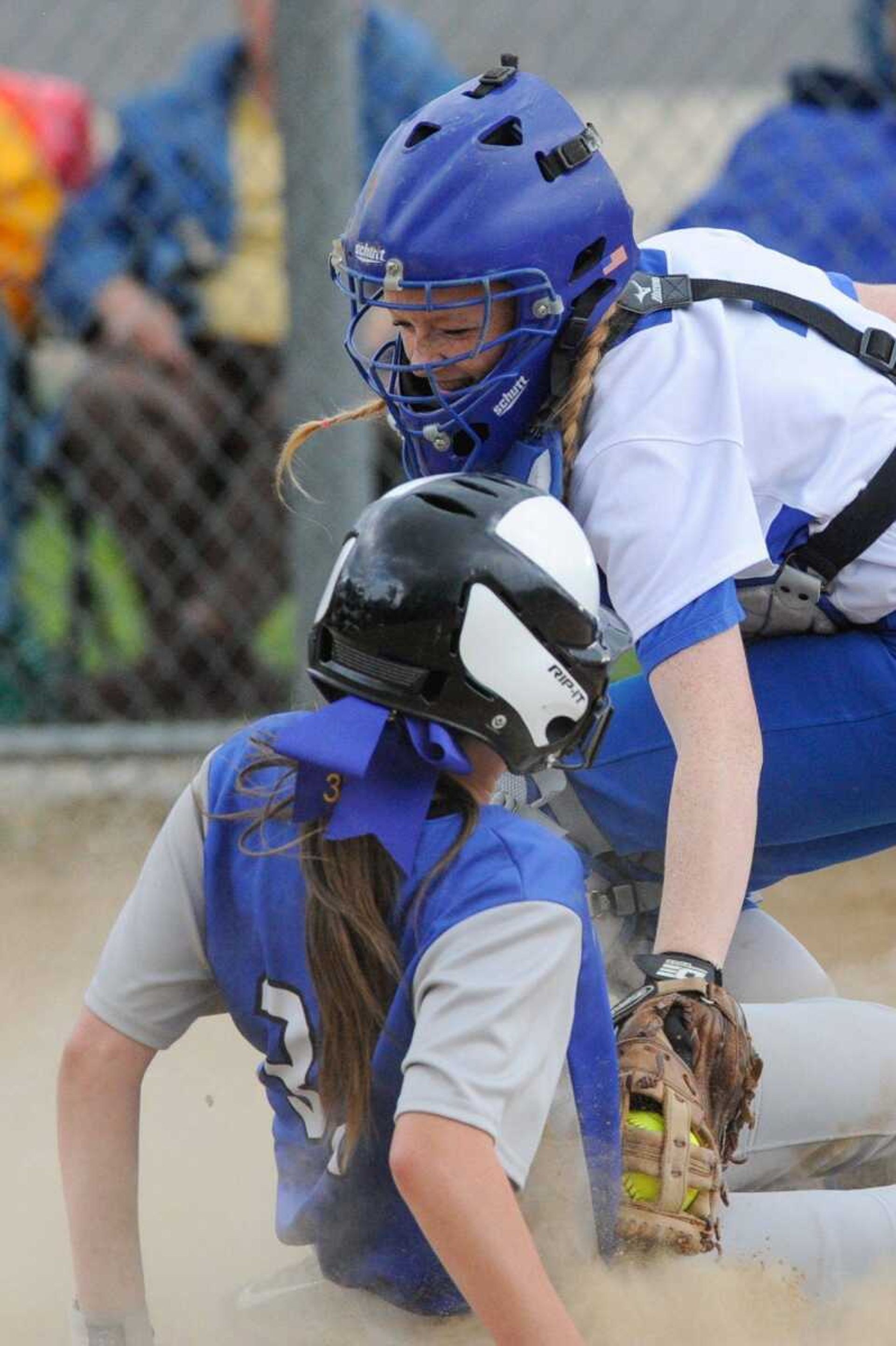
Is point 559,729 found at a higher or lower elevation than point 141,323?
higher

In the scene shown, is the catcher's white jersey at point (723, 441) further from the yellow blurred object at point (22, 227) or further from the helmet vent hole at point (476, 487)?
the yellow blurred object at point (22, 227)

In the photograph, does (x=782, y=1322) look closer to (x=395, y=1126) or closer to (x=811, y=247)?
(x=395, y=1126)

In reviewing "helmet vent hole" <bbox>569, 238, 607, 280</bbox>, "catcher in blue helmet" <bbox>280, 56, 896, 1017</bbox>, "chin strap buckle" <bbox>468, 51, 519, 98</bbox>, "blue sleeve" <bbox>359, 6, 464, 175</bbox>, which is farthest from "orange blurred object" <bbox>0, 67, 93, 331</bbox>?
"helmet vent hole" <bbox>569, 238, 607, 280</bbox>

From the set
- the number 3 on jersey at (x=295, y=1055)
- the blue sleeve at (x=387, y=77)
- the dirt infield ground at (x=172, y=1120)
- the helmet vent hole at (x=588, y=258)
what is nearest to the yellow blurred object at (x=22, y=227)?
the blue sleeve at (x=387, y=77)

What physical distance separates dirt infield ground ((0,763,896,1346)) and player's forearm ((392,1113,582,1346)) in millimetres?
338

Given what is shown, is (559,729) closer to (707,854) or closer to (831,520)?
(707,854)

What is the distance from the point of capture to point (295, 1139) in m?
2.41

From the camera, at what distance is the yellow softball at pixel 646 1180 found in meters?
2.37

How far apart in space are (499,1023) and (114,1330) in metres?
0.70

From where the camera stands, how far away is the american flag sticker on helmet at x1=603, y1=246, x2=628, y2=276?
2.78 meters

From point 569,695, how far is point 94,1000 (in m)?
0.70

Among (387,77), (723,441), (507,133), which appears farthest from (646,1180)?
(387,77)

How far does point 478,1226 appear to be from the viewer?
6.59ft

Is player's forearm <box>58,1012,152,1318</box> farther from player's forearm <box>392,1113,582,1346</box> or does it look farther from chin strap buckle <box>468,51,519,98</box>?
chin strap buckle <box>468,51,519,98</box>
